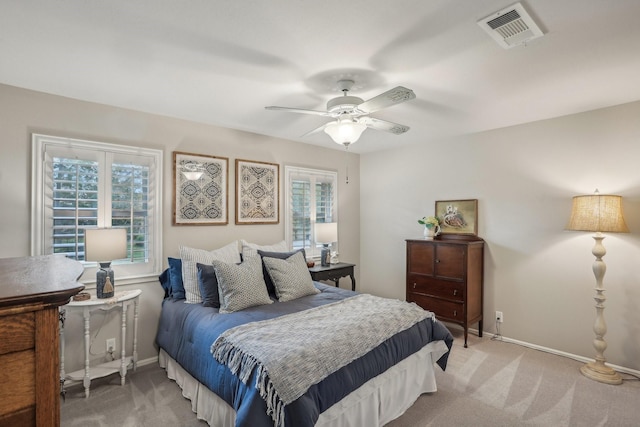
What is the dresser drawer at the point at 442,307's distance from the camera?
369 centimetres

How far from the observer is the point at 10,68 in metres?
2.32

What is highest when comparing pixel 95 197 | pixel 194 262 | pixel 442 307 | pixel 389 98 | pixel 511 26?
pixel 511 26

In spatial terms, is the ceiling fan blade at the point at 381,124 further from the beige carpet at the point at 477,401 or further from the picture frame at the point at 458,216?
the beige carpet at the point at 477,401

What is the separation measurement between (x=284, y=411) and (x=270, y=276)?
1612 millimetres

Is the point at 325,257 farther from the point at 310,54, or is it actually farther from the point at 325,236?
the point at 310,54

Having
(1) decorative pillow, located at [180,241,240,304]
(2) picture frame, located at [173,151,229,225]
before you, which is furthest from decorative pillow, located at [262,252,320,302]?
(2) picture frame, located at [173,151,229,225]

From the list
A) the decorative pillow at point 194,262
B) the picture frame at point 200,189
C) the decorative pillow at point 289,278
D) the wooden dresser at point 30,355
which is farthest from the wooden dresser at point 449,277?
the wooden dresser at point 30,355

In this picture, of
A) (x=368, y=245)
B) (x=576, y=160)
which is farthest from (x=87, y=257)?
(x=576, y=160)

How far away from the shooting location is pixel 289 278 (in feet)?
10.2

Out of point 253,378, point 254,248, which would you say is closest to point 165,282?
point 254,248

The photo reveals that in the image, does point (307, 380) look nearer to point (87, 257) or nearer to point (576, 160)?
point (87, 257)

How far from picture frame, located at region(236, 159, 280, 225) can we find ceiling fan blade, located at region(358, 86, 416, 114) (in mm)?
2043

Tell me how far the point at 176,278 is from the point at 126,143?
141 cm

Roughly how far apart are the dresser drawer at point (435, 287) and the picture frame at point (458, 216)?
75 centimetres
